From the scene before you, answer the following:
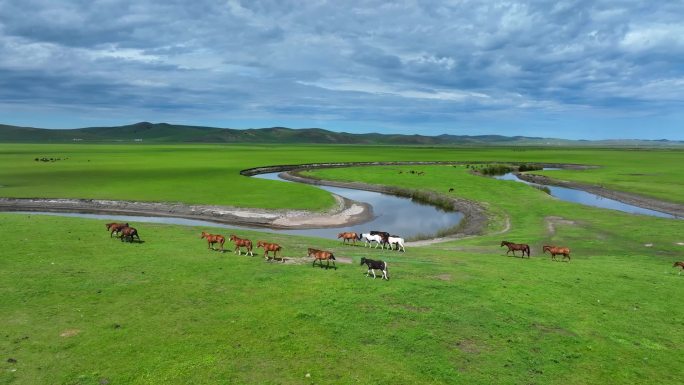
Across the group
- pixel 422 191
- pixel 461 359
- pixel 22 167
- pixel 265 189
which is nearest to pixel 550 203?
pixel 422 191

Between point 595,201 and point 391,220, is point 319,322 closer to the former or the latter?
point 391,220

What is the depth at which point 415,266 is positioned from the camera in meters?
22.0

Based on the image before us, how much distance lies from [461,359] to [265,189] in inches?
2185

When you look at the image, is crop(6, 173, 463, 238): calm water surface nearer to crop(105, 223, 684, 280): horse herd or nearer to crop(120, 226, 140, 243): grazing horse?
crop(105, 223, 684, 280): horse herd

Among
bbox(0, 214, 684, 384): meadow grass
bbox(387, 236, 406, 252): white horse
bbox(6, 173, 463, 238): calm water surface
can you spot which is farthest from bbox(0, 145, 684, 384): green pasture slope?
bbox(6, 173, 463, 238): calm water surface

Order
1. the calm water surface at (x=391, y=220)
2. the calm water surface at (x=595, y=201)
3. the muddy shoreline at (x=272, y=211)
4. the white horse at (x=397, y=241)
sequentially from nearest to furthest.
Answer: the white horse at (x=397, y=241)
the calm water surface at (x=391, y=220)
the muddy shoreline at (x=272, y=211)
the calm water surface at (x=595, y=201)

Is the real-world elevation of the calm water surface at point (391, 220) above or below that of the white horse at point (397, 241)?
below

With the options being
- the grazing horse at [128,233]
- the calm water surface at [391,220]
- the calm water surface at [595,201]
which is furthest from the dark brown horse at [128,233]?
the calm water surface at [595,201]

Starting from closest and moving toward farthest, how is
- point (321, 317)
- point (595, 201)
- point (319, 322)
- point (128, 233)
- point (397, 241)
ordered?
point (319, 322) → point (321, 317) → point (128, 233) → point (397, 241) → point (595, 201)

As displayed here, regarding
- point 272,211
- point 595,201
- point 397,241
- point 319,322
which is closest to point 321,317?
point 319,322

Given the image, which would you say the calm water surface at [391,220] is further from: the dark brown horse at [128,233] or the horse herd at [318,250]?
the dark brown horse at [128,233]

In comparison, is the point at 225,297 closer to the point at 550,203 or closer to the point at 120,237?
the point at 120,237

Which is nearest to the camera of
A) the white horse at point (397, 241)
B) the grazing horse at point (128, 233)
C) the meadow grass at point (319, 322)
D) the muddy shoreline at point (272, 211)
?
the meadow grass at point (319, 322)

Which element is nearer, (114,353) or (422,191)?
(114,353)
